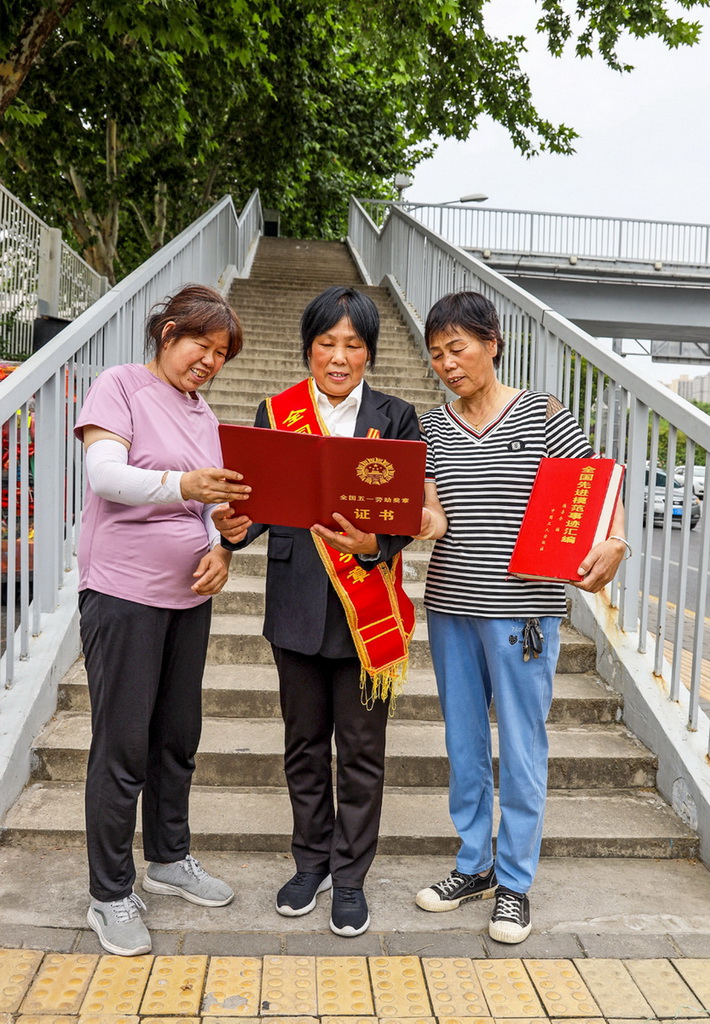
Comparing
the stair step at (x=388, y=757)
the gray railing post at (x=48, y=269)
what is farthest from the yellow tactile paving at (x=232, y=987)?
the gray railing post at (x=48, y=269)

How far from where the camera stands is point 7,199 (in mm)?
8648

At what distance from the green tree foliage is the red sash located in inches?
186

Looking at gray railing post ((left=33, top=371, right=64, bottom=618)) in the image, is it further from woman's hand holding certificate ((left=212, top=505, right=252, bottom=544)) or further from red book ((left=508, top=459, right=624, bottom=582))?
red book ((left=508, top=459, right=624, bottom=582))

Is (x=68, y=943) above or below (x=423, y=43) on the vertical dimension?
below

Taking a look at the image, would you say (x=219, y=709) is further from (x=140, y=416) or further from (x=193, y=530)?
(x=140, y=416)

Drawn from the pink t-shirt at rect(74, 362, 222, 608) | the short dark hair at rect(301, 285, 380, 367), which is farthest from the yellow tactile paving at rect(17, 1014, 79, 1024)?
the short dark hair at rect(301, 285, 380, 367)

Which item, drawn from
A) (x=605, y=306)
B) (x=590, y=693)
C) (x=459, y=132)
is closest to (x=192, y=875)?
(x=590, y=693)

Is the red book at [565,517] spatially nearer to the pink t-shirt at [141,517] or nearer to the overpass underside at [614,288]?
the pink t-shirt at [141,517]

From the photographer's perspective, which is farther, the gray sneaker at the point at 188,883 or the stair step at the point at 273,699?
the stair step at the point at 273,699

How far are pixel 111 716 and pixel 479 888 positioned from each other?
4.25 feet

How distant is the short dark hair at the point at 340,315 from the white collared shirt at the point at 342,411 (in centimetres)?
13

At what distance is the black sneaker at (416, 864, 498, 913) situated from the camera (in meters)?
2.67

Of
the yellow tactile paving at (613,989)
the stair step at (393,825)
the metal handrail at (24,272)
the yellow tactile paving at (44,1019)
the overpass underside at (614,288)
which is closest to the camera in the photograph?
the yellow tactile paving at (44,1019)

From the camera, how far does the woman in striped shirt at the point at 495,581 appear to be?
2535mm
